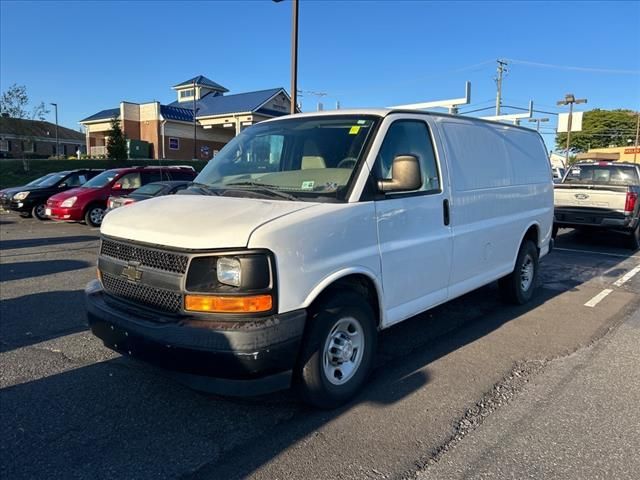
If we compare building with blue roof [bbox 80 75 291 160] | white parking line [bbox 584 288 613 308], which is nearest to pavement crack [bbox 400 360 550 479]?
white parking line [bbox 584 288 613 308]

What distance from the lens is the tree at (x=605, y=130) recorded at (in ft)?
257

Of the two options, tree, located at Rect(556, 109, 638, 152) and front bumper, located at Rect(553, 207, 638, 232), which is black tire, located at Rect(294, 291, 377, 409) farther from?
tree, located at Rect(556, 109, 638, 152)

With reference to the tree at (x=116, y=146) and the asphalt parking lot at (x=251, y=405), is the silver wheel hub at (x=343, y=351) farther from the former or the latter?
the tree at (x=116, y=146)

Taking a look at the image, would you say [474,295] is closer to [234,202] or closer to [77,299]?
[234,202]

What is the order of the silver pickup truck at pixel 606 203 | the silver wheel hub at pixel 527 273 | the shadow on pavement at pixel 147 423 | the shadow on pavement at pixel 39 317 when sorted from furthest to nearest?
the silver pickup truck at pixel 606 203 < the silver wheel hub at pixel 527 273 < the shadow on pavement at pixel 39 317 < the shadow on pavement at pixel 147 423

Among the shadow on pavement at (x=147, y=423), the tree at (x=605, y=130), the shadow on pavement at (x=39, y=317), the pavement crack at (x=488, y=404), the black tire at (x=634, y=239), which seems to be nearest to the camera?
the shadow on pavement at (x=147, y=423)

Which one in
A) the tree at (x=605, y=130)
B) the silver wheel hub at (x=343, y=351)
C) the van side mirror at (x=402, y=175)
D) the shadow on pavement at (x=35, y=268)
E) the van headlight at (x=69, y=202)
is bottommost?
the shadow on pavement at (x=35, y=268)

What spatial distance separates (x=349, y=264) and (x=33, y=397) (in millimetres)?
2498

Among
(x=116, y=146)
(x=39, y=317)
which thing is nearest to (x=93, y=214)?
(x=39, y=317)

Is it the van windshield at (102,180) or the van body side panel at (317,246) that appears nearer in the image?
the van body side panel at (317,246)

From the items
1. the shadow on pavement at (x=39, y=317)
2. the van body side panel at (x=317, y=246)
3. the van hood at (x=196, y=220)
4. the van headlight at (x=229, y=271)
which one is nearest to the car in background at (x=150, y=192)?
the shadow on pavement at (x=39, y=317)

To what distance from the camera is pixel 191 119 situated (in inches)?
1815

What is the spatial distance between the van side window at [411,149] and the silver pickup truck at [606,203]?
8.36 m

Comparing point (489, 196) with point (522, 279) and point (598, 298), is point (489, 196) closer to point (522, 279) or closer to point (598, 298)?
point (522, 279)
